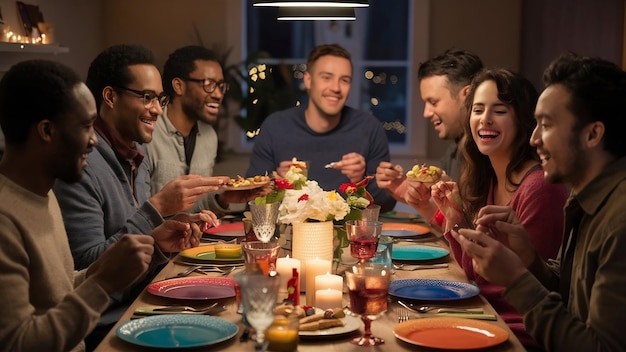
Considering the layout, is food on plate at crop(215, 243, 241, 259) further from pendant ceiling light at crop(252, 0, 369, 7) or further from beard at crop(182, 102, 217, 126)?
beard at crop(182, 102, 217, 126)

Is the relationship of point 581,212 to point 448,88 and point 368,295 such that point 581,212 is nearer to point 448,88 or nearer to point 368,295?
point 368,295

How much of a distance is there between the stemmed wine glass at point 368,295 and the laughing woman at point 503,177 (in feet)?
2.45

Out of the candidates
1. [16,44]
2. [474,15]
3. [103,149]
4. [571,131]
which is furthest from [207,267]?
[474,15]

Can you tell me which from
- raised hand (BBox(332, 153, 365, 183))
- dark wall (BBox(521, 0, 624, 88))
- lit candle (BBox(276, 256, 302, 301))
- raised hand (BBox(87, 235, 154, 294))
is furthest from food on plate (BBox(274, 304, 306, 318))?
dark wall (BBox(521, 0, 624, 88))

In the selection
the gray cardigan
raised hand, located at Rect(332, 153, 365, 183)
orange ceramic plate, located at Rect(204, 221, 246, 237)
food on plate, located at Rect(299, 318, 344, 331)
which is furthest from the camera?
raised hand, located at Rect(332, 153, 365, 183)

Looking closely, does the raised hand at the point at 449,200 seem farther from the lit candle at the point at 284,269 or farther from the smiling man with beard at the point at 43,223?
the smiling man with beard at the point at 43,223

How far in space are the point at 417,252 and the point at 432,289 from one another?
1.98ft

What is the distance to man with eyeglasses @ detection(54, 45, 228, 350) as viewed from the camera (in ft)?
8.89

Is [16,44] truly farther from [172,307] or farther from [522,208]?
[522,208]

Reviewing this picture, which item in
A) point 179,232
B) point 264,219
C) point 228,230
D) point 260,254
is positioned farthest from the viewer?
point 228,230

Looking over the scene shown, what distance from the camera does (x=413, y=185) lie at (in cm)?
339

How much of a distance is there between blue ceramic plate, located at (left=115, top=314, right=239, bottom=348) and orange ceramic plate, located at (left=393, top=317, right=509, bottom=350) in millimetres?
428

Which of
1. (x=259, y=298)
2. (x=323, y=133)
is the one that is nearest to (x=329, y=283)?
(x=259, y=298)

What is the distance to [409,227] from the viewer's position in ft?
11.9
